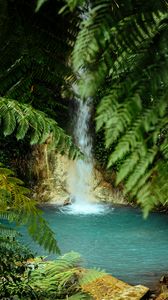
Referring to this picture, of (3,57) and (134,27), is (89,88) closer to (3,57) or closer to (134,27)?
(134,27)

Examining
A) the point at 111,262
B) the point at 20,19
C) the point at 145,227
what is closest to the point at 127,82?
the point at 20,19

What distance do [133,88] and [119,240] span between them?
26.1ft

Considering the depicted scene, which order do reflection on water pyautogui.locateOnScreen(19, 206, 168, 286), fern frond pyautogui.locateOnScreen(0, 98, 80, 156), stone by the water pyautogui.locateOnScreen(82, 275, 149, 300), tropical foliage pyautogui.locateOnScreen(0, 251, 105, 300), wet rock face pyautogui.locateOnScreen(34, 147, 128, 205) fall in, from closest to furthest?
fern frond pyautogui.locateOnScreen(0, 98, 80, 156)
tropical foliage pyautogui.locateOnScreen(0, 251, 105, 300)
stone by the water pyautogui.locateOnScreen(82, 275, 149, 300)
reflection on water pyautogui.locateOnScreen(19, 206, 168, 286)
wet rock face pyautogui.locateOnScreen(34, 147, 128, 205)

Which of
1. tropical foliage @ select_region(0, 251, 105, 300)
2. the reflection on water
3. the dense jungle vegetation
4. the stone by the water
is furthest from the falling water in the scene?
the dense jungle vegetation

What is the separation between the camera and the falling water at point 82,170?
42.9 feet

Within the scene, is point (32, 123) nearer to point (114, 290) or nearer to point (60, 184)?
point (114, 290)

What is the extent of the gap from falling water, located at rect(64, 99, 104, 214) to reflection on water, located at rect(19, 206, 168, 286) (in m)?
1.49

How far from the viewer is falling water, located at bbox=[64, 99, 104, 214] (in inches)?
515

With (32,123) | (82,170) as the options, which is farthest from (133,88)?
(82,170)

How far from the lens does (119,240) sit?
866 centimetres

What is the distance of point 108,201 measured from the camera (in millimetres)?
12711

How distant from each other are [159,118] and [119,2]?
0.97ft

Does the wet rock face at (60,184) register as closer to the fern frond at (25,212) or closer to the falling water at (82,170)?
the falling water at (82,170)

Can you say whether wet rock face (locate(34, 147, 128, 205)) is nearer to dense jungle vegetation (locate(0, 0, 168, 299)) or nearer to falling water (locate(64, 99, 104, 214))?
falling water (locate(64, 99, 104, 214))
